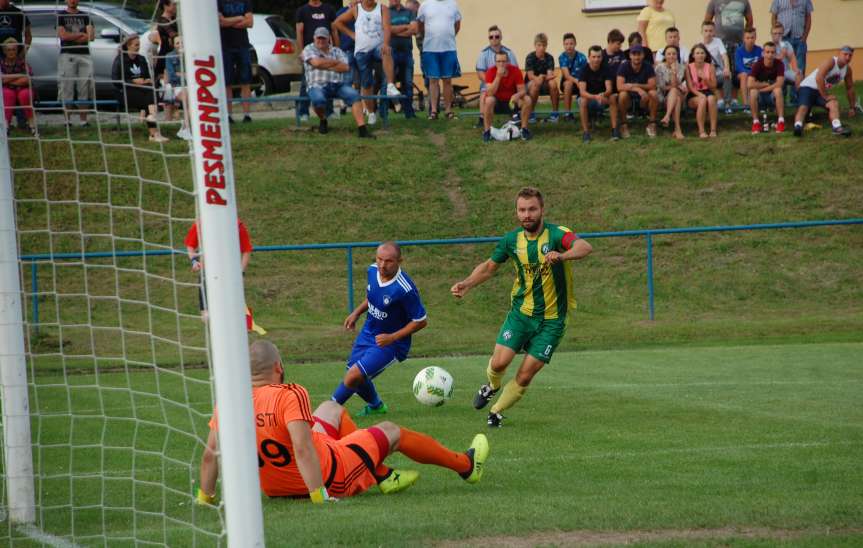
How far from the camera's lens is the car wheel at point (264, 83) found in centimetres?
2800

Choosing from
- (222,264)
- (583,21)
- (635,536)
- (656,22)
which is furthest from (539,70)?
(222,264)

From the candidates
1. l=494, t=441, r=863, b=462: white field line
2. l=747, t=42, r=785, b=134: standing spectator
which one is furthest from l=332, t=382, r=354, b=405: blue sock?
l=747, t=42, r=785, b=134: standing spectator

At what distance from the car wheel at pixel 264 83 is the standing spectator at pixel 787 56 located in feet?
39.2

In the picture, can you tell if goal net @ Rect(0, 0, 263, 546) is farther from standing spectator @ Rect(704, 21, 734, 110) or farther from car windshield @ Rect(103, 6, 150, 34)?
standing spectator @ Rect(704, 21, 734, 110)

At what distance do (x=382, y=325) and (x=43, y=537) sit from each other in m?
5.24

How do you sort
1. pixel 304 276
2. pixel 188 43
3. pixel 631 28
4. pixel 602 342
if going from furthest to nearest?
pixel 631 28, pixel 304 276, pixel 602 342, pixel 188 43

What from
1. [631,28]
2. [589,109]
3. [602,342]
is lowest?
[602,342]

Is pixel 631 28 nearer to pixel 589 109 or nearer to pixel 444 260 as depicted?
pixel 589 109

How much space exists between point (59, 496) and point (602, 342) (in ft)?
35.1

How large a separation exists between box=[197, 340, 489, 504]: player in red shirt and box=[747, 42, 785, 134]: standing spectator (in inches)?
660

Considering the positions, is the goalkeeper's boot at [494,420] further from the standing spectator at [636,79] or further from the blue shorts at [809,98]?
the blue shorts at [809,98]

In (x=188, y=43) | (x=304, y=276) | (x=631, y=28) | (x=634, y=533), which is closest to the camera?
(x=188, y=43)

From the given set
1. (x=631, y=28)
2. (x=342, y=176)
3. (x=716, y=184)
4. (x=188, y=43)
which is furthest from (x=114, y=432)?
(x=631, y=28)

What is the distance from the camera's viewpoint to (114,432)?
1062 cm
